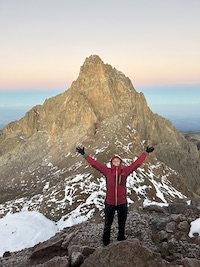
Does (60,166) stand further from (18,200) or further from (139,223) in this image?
(139,223)

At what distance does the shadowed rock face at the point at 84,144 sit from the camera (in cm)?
5950

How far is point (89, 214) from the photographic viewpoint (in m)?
45.4

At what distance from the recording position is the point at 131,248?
9578 millimetres

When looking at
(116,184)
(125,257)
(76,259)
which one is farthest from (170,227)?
(76,259)

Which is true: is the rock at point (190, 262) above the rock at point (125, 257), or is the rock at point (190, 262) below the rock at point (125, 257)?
below

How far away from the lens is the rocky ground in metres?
9.43

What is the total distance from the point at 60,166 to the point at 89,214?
3454 centimetres

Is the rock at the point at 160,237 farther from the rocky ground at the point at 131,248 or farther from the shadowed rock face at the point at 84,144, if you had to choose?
the shadowed rock face at the point at 84,144

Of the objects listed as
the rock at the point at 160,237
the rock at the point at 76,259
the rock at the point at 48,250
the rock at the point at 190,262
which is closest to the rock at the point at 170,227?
the rock at the point at 160,237

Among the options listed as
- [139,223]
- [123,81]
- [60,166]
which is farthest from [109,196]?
[123,81]

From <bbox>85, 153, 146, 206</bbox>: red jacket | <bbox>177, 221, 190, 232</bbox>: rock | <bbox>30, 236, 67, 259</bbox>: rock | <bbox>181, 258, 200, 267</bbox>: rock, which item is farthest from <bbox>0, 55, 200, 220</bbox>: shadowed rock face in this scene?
<bbox>181, 258, 200, 267</bbox>: rock

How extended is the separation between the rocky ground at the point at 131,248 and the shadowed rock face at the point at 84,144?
35.7 metres

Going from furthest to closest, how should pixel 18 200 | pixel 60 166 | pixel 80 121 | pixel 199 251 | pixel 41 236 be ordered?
pixel 80 121
pixel 60 166
pixel 18 200
pixel 41 236
pixel 199 251

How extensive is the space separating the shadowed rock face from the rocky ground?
3569 centimetres
